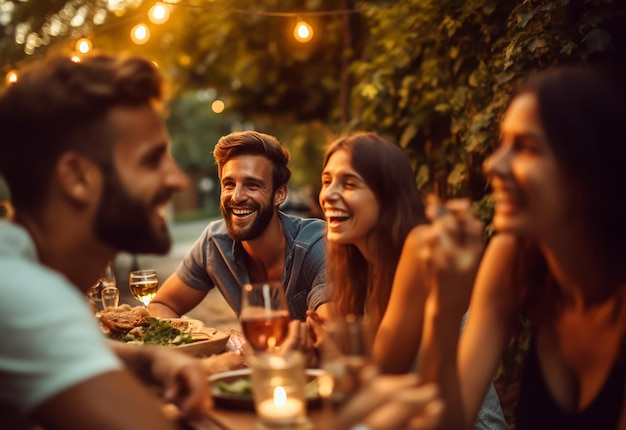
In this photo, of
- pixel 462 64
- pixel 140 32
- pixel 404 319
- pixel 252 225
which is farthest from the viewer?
pixel 140 32

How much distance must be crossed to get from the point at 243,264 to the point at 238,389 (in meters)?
1.88

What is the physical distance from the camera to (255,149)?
3.75 metres

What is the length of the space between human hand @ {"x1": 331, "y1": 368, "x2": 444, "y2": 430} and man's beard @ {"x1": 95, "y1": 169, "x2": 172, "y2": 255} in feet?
2.29

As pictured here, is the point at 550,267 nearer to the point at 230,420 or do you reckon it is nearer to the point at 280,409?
the point at 280,409

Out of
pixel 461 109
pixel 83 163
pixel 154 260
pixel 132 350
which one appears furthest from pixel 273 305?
pixel 154 260

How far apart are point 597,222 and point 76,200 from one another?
1275 mm

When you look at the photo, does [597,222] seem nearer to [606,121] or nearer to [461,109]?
[606,121]

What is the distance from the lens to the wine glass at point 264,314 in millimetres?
2062

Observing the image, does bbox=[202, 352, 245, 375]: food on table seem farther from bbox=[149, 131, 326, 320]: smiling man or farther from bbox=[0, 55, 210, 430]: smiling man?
bbox=[149, 131, 326, 320]: smiling man

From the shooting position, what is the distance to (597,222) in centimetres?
178

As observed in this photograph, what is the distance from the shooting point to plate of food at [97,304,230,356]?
2656mm

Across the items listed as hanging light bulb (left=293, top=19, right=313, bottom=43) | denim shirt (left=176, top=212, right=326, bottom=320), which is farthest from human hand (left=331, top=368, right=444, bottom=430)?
hanging light bulb (left=293, top=19, right=313, bottom=43)

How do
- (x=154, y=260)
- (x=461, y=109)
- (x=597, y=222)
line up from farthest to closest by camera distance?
(x=154, y=260) → (x=461, y=109) → (x=597, y=222)

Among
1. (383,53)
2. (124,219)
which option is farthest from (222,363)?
(383,53)
